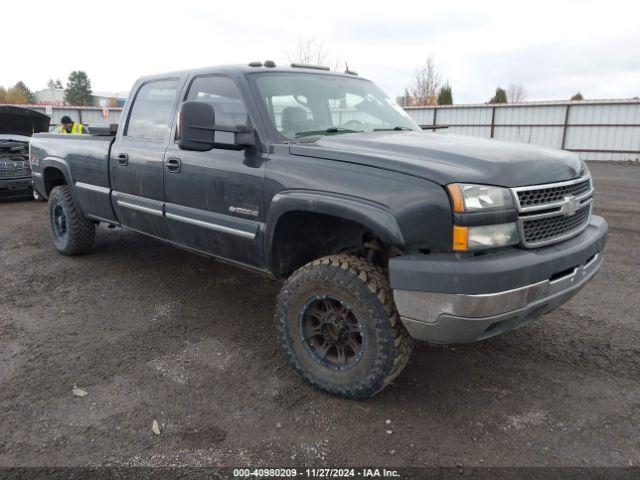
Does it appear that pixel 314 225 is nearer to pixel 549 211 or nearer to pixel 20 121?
pixel 549 211

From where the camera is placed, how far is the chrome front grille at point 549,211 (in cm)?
246

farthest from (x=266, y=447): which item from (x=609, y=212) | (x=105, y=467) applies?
(x=609, y=212)

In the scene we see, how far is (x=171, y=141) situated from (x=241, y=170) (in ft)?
3.24

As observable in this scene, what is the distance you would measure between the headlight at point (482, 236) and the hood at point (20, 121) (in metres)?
9.99

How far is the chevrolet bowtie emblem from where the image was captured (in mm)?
2643

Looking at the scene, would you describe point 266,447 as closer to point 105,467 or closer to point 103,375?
point 105,467

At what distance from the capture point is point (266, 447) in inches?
96.3

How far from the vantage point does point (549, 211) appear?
2.57 metres

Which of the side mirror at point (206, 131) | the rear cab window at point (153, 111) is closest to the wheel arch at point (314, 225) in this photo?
the side mirror at point (206, 131)

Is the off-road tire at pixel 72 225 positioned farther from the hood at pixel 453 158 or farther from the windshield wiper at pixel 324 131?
the hood at pixel 453 158

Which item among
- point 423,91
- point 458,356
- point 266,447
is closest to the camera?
point 266,447

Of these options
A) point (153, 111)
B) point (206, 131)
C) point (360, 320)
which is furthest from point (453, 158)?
point (153, 111)

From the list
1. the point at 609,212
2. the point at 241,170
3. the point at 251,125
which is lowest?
the point at 609,212

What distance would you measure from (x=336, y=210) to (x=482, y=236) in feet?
2.53
